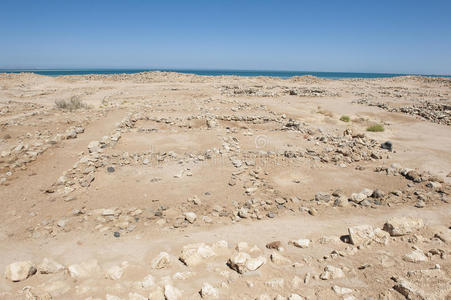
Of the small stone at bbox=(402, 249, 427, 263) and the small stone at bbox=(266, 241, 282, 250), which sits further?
the small stone at bbox=(266, 241, 282, 250)

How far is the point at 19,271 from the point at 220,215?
3.01 metres

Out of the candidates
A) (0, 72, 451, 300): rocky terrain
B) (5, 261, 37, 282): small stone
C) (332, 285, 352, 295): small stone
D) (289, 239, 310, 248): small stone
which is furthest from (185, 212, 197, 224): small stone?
(332, 285, 352, 295): small stone

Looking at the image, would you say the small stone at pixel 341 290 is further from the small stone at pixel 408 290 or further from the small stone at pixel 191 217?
the small stone at pixel 191 217

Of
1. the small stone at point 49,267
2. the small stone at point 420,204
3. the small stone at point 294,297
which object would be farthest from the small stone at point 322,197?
the small stone at point 49,267

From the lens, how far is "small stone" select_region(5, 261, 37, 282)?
3051mm

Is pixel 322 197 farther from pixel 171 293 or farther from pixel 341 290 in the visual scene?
pixel 171 293

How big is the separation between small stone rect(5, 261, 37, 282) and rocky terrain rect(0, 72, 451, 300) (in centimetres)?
2

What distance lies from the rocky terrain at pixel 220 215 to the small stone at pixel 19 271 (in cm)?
2

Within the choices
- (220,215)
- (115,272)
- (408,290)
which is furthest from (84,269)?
(408,290)

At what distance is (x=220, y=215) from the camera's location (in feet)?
15.9

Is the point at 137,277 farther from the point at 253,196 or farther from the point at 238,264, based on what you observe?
the point at 253,196

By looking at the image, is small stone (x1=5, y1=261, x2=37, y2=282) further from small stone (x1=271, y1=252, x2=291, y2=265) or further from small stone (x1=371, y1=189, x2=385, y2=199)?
small stone (x1=371, y1=189, x2=385, y2=199)

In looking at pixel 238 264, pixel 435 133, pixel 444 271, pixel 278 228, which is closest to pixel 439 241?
pixel 444 271

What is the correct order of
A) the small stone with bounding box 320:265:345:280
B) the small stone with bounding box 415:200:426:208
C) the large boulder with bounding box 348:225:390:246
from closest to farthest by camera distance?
the small stone with bounding box 320:265:345:280 → the large boulder with bounding box 348:225:390:246 → the small stone with bounding box 415:200:426:208
